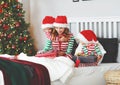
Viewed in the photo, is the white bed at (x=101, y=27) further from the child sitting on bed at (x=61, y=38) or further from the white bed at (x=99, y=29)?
the child sitting on bed at (x=61, y=38)

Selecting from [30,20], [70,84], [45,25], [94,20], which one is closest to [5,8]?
[30,20]

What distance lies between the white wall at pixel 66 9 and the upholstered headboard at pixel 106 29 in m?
0.10

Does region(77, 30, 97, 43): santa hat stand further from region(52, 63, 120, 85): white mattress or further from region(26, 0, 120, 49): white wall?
region(26, 0, 120, 49): white wall

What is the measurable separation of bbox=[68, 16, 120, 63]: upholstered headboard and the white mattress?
0.55m

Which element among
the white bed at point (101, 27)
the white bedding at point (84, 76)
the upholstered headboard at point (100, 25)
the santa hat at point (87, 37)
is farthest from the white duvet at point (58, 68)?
the upholstered headboard at point (100, 25)

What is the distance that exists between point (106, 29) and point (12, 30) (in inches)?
52.5

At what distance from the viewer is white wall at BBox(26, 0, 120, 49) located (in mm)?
4496

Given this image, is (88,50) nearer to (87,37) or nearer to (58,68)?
(87,37)

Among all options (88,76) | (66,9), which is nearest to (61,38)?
(88,76)

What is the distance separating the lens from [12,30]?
15.2 ft

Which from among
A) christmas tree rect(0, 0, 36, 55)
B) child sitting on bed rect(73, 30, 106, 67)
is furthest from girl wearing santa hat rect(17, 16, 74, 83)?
christmas tree rect(0, 0, 36, 55)

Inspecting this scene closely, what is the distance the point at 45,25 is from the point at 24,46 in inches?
35.9

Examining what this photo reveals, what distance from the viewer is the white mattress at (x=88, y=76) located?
312 cm

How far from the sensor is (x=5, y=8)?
4645mm
